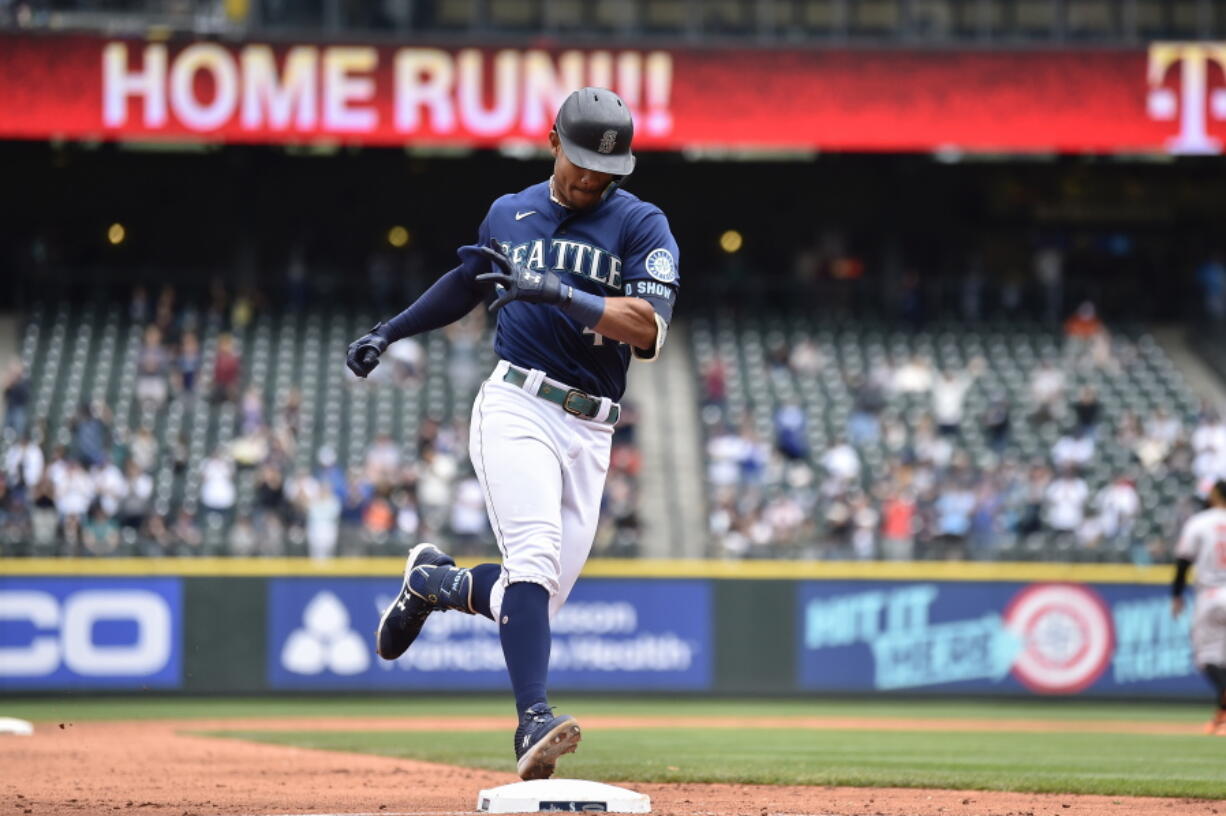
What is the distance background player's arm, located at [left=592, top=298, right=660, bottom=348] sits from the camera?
241 inches

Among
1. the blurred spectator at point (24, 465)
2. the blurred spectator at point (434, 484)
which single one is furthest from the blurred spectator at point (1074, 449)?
the blurred spectator at point (24, 465)

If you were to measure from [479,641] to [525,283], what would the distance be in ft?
38.8

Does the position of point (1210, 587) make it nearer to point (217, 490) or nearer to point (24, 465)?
point (217, 490)

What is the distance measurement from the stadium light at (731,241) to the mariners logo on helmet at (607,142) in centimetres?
2194

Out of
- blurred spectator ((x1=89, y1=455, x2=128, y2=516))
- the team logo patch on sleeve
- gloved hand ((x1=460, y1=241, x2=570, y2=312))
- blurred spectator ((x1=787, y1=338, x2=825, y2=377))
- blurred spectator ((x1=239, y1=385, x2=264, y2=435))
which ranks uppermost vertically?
blurred spectator ((x1=787, y1=338, x2=825, y2=377))

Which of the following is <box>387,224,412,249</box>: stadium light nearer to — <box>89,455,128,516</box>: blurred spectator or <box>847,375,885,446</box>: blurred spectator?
<box>847,375,885,446</box>: blurred spectator

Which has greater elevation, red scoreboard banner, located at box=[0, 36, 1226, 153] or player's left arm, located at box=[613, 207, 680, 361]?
red scoreboard banner, located at box=[0, 36, 1226, 153]

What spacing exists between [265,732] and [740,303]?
46.4ft

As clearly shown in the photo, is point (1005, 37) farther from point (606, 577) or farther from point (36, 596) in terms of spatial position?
point (36, 596)

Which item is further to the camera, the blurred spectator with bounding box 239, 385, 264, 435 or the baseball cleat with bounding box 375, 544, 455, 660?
the blurred spectator with bounding box 239, 385, 264, 435

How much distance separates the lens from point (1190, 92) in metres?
24.6


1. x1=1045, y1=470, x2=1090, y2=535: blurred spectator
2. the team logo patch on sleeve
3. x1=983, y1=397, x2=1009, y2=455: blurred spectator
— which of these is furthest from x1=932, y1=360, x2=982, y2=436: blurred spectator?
the team logo patch on sleeve

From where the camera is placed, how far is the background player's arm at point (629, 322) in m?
6.13

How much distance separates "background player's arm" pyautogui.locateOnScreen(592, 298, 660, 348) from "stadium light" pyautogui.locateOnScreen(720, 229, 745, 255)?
22.1 metres
